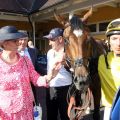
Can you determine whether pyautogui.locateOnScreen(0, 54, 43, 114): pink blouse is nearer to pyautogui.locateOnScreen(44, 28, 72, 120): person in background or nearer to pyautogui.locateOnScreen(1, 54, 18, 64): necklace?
pyautogui.locateOnScreen(1, 54, 18, 64): necklace

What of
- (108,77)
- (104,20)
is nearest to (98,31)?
(104,20)

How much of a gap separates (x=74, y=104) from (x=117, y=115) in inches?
95.2

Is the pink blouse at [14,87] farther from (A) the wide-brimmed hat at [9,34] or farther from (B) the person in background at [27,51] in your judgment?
(B) the person in background at [27,51]

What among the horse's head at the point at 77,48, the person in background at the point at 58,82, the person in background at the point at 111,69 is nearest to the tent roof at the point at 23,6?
the person in background at the point at 58,82

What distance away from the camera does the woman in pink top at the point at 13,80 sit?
3252mm

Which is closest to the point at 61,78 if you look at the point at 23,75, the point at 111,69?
the point at 23,75

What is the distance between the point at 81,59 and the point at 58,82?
0.89 meters

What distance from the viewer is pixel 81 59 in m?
3.84

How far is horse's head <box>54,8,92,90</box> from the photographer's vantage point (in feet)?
12.3

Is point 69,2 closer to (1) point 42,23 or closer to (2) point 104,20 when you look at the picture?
(2) point 104,20

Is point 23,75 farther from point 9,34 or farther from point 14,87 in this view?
point 9,34

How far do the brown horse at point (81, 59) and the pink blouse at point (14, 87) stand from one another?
2.39 feet

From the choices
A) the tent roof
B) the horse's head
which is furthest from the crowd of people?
the tent roof

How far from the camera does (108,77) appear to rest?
3.11 metres
